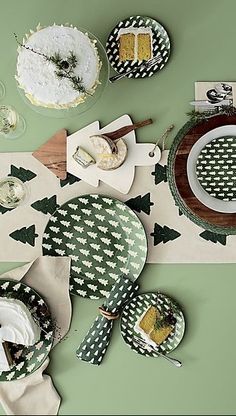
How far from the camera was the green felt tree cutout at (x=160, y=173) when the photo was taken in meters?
2.57

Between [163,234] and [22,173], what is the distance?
0.58 meters

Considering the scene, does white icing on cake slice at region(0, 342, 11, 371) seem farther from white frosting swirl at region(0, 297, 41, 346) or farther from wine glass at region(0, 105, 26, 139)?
wine glass at region(0, 105, 26, 139)

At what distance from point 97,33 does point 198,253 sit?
0.92 m

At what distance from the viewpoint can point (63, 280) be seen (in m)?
2.56

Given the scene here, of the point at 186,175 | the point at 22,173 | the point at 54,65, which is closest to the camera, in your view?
the point at 54,65

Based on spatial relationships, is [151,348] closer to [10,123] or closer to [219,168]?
[219,168]

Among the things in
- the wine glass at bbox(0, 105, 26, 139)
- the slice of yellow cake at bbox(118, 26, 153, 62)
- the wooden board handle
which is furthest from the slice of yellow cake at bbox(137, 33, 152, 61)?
the wine glass at bbox(0, 105, 26, 139)

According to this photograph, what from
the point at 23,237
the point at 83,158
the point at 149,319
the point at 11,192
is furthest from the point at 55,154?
the point at 149,319

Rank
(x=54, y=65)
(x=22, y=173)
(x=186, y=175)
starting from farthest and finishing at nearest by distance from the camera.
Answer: (x=22, y=173), (x=186, y=175), (x=54, y=65)

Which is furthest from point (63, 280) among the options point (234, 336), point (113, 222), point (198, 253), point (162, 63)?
point (162, 63)

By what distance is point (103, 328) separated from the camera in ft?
8.27

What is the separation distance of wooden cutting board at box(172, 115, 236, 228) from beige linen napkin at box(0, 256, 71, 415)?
51 centimetres

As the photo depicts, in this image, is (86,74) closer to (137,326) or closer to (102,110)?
(102,110)

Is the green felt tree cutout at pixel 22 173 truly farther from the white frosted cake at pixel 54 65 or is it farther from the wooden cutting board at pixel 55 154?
the white frosted cake at pixel 54 65
